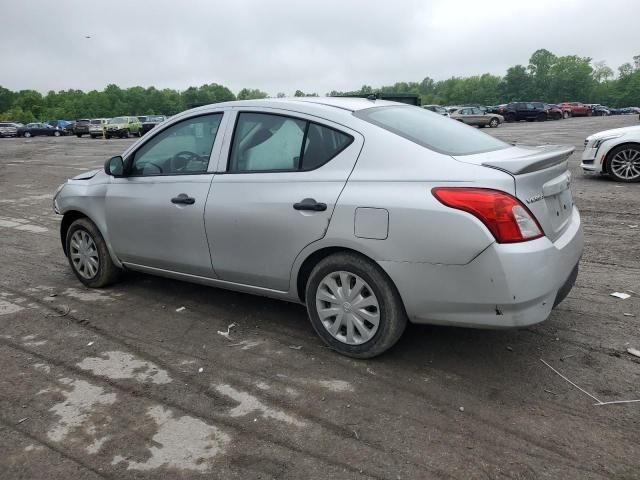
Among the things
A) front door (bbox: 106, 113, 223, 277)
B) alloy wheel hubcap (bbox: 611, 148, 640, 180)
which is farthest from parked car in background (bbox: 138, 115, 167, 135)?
front door (bbox: 106, 113, 223, 277)

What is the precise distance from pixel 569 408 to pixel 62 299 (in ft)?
13.7

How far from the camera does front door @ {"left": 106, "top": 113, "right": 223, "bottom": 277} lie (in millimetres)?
4133

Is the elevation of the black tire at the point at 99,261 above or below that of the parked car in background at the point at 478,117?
below

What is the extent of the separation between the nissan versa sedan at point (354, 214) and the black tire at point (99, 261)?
36 centimetres

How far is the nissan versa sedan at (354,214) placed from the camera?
299 cm

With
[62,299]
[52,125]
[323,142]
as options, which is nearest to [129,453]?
[323,142]

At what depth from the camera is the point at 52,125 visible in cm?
5450

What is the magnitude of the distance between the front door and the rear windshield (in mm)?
1289

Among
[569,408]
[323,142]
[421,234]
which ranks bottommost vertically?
[569,408]

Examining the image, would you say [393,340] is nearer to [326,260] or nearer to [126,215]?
[326,260]

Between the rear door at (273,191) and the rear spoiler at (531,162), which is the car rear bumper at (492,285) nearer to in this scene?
the rear spoiler at (531,162)

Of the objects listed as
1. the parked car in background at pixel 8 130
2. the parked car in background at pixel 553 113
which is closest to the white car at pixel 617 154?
the parked car in background at pixel 553 113

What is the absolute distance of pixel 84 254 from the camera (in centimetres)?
513

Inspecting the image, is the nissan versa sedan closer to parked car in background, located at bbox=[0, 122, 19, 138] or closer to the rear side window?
the rear side window
